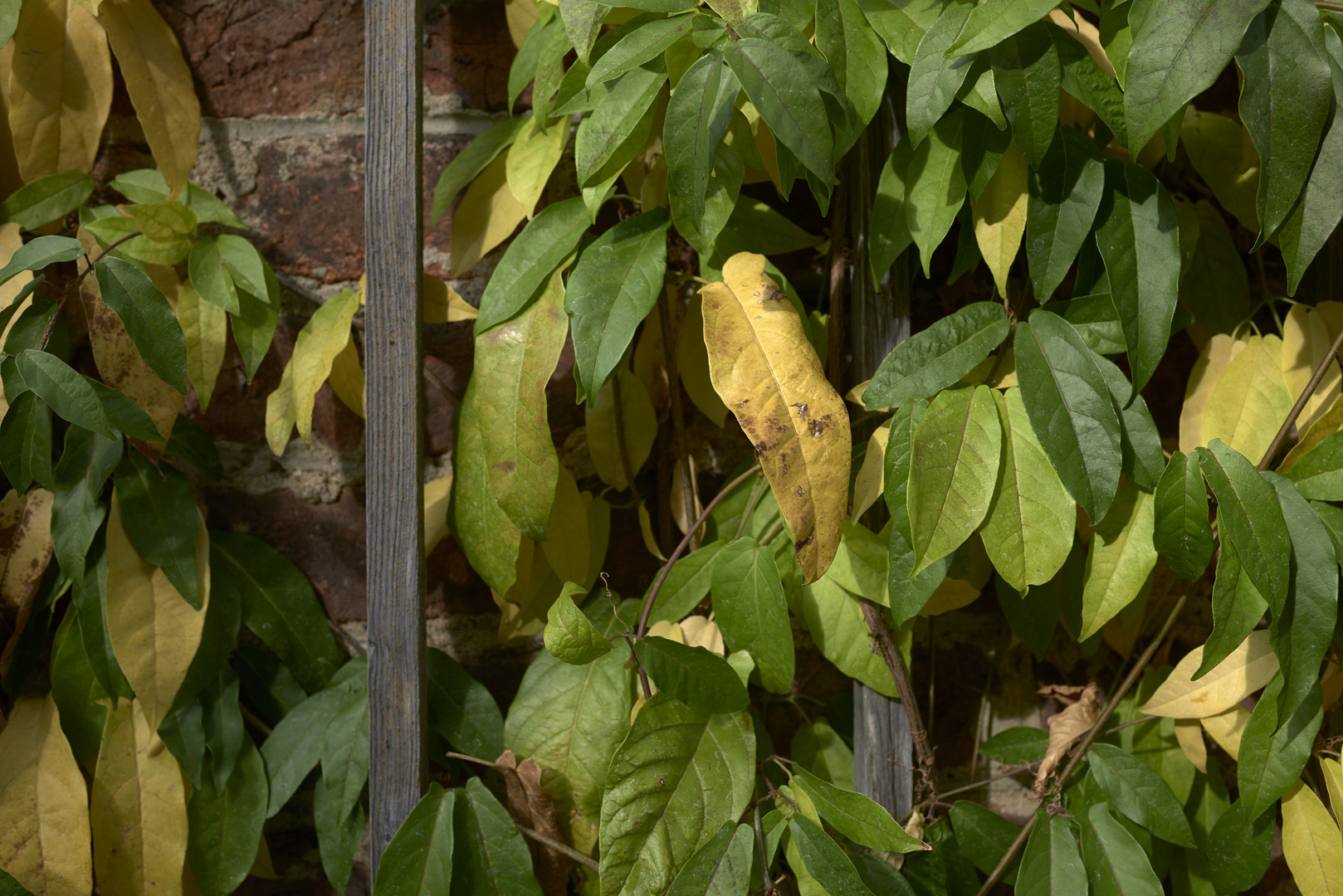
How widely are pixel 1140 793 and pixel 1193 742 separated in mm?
97

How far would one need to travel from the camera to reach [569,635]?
53 centimetres

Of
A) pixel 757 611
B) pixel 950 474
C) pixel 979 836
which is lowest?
pixel 979 836

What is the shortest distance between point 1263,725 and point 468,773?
63 centimetres

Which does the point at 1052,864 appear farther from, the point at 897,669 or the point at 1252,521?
the point at 1252,521

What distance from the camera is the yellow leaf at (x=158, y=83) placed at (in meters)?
0.65

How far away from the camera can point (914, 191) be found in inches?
22.0

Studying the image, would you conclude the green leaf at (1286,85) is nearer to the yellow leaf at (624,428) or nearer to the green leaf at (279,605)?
the yellow leaf at (624,428)

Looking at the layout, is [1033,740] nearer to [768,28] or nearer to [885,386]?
[885,386]

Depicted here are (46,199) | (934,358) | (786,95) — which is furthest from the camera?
(46,199)

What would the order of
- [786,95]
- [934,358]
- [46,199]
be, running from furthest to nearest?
[46,199] → [934,358] → [786,95]

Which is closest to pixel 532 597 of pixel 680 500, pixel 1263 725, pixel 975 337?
pixel 680 500

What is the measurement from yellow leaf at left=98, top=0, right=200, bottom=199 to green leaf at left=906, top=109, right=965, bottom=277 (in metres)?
0.58

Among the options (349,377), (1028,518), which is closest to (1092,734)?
(1028,518)

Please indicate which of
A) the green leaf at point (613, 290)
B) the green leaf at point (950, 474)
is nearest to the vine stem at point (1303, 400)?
the green leaf at point (950, 474)
